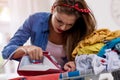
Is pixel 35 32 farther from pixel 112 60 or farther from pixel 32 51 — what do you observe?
pixel 112 60

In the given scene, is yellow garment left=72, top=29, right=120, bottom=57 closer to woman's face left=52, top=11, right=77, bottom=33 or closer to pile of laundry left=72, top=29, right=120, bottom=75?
pile of laundry left=72, top=29, right=120, bottom=75

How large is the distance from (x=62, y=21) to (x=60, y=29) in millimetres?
41

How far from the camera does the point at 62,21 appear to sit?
1079 mm

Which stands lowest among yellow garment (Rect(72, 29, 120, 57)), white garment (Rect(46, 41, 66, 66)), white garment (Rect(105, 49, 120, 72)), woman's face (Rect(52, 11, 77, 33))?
white garment (Rect(46, 41, 66, 66))

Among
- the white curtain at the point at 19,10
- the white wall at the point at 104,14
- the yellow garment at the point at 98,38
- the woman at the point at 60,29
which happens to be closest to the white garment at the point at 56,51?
the woman at the point at 60,29

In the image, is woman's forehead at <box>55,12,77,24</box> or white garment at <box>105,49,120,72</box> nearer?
white garment at <box>105,49,120,72</box>

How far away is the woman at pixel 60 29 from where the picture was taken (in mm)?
1087

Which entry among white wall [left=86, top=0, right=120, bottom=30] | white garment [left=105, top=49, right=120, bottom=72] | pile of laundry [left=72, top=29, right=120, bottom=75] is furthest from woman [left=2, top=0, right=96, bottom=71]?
white wall [left=86, top=0, right=120, bottom=30]

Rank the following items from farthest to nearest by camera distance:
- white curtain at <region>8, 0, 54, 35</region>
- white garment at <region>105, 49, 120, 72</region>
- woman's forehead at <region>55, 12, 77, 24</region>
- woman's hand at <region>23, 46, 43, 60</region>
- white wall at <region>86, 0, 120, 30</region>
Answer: white curtain at <region>8, 0, 54, 35</region> → white wall at <region>86, 0, 120, 30</region> → woman's forehead at <region>55, 12, 77, 24</region> → woman's hand at <region>23, 46, 43, 60</region> → white garment at <region>105, 49, 120, 72</region>

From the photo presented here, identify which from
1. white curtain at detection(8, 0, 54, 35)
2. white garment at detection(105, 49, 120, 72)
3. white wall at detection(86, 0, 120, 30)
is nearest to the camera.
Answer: white garment at detection(105, 49, 120, 72)

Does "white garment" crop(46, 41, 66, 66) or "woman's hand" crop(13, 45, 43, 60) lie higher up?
"woman's hand" crop(13, 45, 43, 60)

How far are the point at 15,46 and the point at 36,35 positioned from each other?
144 mm

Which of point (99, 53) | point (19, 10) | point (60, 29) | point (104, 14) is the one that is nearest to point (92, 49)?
point (99, 53)

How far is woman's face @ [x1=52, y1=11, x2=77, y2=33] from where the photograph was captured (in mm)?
1077
